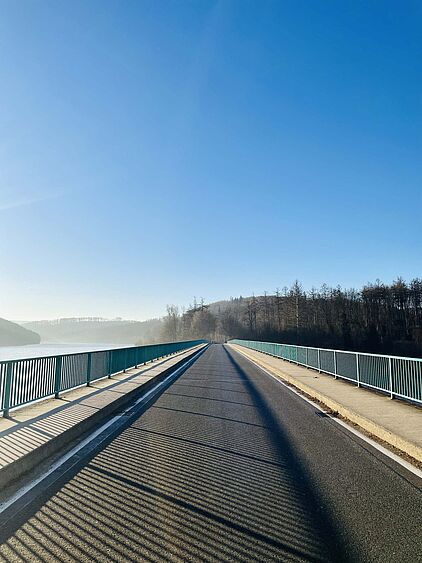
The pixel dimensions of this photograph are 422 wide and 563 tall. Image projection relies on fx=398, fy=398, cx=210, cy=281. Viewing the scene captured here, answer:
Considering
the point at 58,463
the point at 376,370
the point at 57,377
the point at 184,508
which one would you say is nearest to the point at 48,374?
the point at 57,377

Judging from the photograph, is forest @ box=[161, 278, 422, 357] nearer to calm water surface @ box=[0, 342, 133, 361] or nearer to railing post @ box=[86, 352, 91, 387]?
calm water surface @ box=[0, 342, 133, 361]

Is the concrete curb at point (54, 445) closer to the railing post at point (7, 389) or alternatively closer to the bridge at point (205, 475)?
the bridge at point (205, 475)

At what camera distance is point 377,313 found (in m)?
90.9

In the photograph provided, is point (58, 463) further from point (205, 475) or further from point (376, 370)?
point (376, 370)

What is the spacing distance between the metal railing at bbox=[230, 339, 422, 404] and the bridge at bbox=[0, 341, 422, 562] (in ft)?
0.27

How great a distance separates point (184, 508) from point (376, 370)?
997 cm

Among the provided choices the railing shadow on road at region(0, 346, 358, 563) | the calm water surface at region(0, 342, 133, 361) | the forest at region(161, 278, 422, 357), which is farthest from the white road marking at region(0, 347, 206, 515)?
the forest at region(161, 278, 422, 357)

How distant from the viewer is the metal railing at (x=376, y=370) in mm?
9927

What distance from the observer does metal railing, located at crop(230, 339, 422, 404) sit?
9.93 meters

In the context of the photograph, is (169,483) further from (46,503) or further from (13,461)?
(13,461)

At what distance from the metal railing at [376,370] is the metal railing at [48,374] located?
9101mm

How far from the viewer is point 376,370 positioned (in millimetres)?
12523

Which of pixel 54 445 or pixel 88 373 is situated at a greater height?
pixel 88 373

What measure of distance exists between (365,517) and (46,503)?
3384 millimetres
